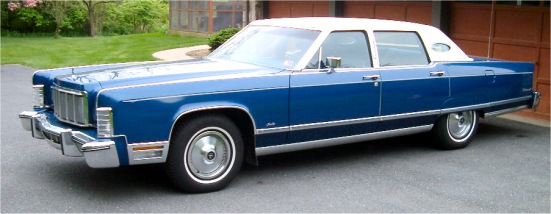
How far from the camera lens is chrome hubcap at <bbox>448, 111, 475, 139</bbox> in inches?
316

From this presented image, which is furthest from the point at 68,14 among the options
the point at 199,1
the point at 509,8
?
the point at 509,8

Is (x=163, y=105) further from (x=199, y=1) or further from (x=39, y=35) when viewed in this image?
(x=39, y=35)

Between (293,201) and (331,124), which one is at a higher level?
(331,124)

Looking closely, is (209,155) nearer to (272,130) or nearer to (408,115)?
(272,130)

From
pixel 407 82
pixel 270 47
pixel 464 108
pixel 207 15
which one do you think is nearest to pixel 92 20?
pixel 207 15

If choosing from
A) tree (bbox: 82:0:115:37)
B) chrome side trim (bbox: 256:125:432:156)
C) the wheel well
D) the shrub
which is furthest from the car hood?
tree (bbox: 82:0:115:37)

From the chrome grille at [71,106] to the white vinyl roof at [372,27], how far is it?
93.5 inches

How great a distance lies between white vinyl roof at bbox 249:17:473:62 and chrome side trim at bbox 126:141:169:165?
7.06ft

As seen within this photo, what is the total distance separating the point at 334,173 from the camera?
22.8 feet

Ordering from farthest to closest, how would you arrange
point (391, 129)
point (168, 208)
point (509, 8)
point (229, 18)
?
point (229, 18) < point (509, 8) < point (391, 129) < point (168, 208)

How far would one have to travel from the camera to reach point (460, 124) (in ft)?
26.8

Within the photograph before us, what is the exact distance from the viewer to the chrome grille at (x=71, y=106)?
231 inches

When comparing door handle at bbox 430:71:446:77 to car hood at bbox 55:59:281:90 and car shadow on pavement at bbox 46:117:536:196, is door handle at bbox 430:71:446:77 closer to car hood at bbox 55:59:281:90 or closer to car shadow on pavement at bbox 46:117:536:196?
car shadow on pavement at bbox 46:117:536:196

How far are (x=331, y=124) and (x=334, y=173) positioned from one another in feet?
1.70
